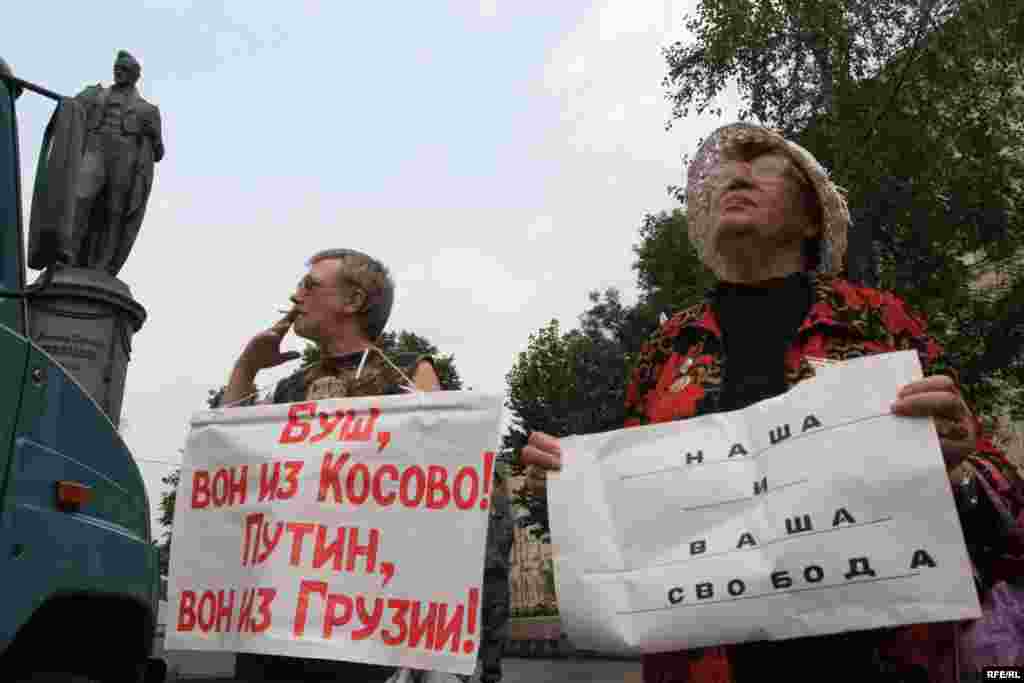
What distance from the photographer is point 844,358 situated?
233 centimetres

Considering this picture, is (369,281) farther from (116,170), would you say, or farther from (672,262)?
(672,262)

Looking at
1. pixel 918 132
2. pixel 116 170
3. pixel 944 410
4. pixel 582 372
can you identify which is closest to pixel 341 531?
pixel 944 410

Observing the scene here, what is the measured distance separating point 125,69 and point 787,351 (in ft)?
32.7

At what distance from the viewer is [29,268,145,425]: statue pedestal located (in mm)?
8875

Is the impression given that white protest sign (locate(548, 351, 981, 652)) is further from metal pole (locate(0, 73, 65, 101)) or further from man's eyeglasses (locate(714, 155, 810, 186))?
metal pole (locate(0, 73, 65, 101))

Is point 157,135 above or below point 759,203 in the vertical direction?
above

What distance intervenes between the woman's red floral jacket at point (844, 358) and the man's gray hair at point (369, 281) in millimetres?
1175

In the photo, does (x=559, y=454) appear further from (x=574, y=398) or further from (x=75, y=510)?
(x=574, y=398)

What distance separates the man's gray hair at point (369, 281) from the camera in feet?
11.8

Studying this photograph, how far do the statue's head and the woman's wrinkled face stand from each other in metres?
9.51

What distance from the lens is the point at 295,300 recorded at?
360cm

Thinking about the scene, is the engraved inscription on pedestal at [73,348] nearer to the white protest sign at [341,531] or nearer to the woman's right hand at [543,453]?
the white protest sign at [341,531]

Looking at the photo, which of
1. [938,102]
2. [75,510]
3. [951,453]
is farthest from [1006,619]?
[938,102]

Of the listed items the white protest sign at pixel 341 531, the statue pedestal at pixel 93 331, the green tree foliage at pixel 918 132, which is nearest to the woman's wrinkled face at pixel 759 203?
the white protest sign at pixel 341 531
